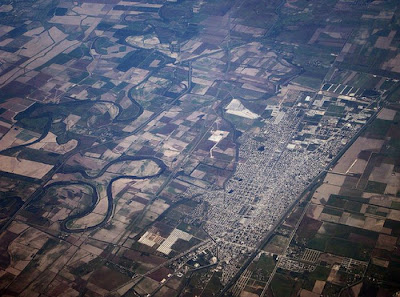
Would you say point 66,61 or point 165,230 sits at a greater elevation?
point 66,61

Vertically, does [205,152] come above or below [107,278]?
above

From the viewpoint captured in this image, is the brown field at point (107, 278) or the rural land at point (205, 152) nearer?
the brown field at point (107, 278)

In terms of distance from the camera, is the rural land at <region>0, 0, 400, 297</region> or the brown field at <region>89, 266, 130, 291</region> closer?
the brown field at <region>89, 266, 130, 291</region>

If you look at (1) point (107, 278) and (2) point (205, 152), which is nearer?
(1) point (107, 278)

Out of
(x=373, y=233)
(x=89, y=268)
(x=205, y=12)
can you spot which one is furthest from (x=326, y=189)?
(x=205, y=12)

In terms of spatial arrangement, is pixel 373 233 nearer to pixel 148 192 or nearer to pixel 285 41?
pixel 148 192

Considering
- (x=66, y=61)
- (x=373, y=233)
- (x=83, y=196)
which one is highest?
(x=66, y=61)

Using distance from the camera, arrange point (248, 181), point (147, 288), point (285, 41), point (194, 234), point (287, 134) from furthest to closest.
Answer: point (285, 41) < point (287, 134) < point (248, 181) < point (194, 234) < point (147, 288)

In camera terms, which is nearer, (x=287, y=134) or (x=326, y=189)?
(x=326, y=189)
